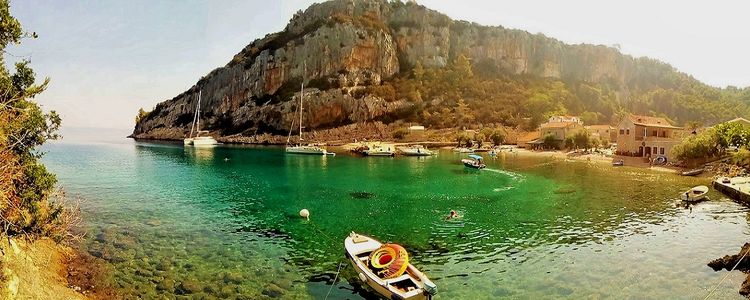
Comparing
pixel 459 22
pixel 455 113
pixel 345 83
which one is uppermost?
pixel 459 22

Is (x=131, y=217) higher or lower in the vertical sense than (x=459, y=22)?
lower

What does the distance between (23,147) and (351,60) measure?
155m

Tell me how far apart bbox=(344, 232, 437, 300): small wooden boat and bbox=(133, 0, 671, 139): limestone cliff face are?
5235 inches

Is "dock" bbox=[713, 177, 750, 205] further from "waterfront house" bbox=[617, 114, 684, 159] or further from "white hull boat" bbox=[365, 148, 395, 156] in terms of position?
"white hull boat" bbox=[365, 148, 395, 156]

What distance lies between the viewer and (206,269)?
23.0m

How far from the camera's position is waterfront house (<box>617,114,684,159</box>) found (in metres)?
77.4

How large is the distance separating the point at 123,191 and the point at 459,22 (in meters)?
176

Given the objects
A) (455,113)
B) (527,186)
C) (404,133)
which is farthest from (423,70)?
(527,186)

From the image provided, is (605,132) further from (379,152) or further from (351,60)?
(351,60)

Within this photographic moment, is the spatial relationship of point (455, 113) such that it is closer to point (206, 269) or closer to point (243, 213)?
point (243, 213)

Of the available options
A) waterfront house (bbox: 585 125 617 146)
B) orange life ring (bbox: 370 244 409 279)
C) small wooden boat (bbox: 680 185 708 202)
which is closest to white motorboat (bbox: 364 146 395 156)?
waterfront house (bbox: 585 125 617 146)

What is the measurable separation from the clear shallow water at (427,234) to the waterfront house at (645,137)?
75.4ft

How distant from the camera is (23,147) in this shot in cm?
1847

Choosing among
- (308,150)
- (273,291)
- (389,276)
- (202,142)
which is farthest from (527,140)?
(273,291)
